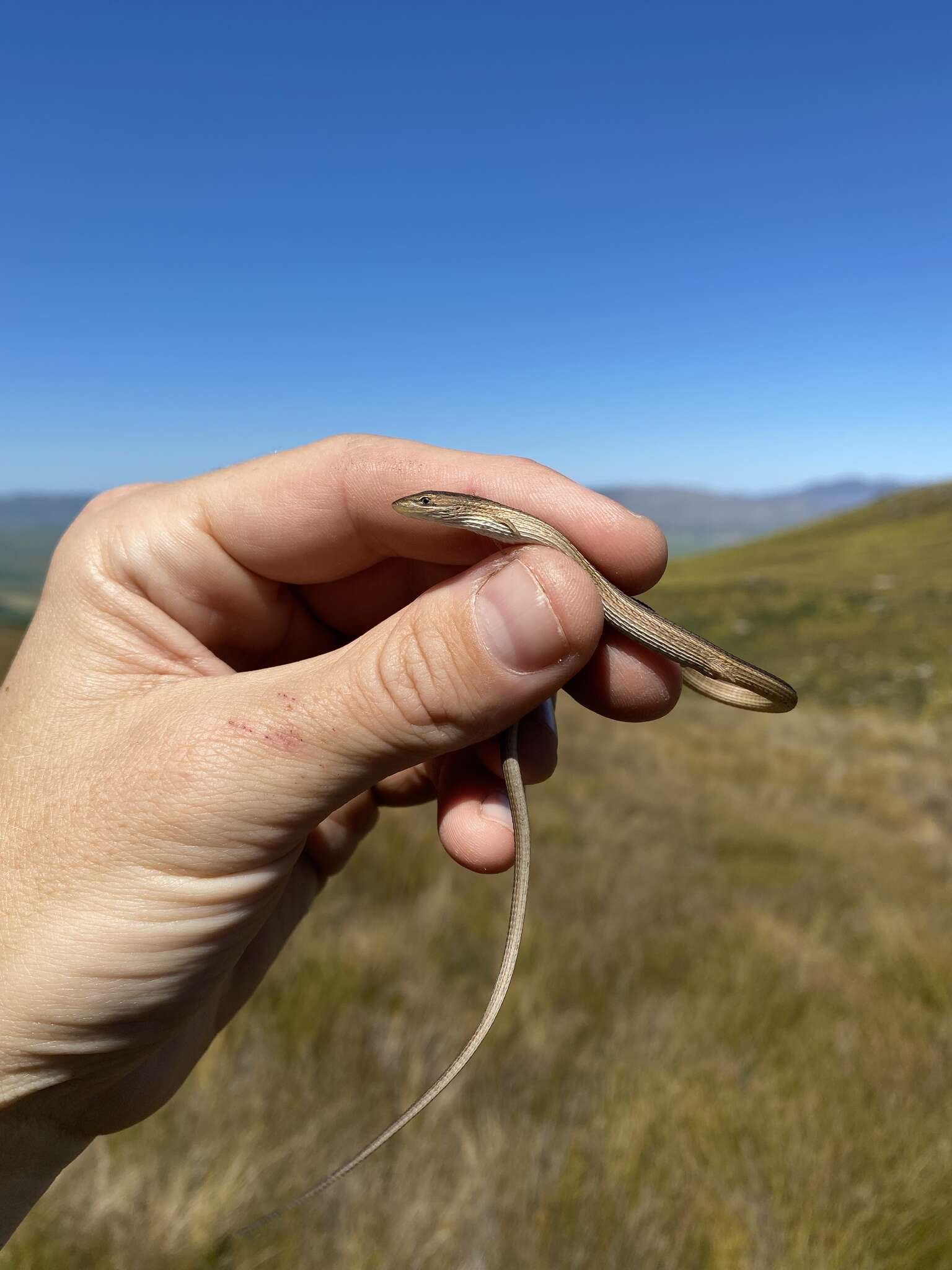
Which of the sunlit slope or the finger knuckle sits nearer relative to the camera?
the finger knuckle

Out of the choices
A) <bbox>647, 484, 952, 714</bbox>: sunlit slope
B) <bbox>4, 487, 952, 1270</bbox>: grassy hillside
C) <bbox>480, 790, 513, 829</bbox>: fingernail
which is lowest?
<bbox>647, 484, 952, 714</bbox>: sunlit slope

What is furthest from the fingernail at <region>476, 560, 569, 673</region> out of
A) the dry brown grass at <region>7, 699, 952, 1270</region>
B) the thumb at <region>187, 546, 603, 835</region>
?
the dry brown grass at <region>7, 699, 952, 1270</region>

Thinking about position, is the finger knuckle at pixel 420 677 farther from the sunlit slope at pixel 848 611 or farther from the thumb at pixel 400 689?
the sunlit slope at pixel 848 611

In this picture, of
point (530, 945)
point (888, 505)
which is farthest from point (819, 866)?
point (888, 505)

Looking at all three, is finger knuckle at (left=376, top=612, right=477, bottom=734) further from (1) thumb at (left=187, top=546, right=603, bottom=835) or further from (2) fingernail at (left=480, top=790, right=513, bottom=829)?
(2) fingernail at (left=480, top=790, right=513, bottom=829)

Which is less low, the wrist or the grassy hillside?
the wrist

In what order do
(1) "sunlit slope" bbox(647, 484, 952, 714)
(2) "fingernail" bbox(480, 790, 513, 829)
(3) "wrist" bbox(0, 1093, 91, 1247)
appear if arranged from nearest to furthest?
1. (3) "wrist" bbox(0, 1093, 91, 1247)
2. (2) "fingernail" bbox(480, 790, 513, 829)
3. (1) "sunlit slope" bbox(647, 484, 952, 714)

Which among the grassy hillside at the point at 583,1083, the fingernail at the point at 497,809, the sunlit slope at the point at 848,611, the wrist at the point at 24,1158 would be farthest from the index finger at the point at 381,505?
the sunlit slope at the point at 848,611
